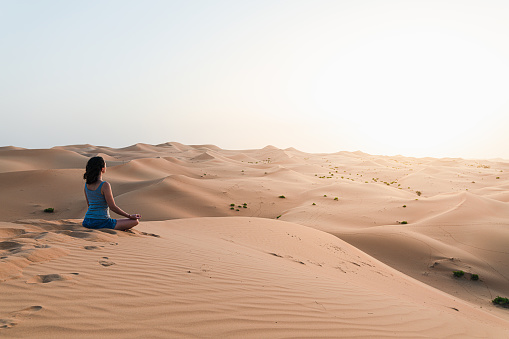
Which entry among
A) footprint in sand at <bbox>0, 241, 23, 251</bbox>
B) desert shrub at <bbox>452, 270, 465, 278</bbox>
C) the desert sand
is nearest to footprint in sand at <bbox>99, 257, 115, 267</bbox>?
the desert sand

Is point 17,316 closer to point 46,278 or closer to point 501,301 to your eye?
point 46,278

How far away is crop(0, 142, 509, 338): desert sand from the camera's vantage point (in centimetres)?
353

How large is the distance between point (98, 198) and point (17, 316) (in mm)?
4071

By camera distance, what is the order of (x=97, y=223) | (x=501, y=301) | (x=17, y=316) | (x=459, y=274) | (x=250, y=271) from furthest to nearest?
1. (x=459, y=274)
2. (x=501, y=301)
3. (x=97, y=223)
4. (x=250, y=271)
5. (x=17, y=316)

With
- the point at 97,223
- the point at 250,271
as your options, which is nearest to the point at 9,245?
the point at 97,223

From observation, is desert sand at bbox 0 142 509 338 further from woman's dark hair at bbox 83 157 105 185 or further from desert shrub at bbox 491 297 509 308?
woman's dark hair at bbox 83 157 105 185

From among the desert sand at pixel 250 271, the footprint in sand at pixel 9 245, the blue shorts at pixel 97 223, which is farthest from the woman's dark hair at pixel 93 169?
the footprint in sand at pixel 9 245

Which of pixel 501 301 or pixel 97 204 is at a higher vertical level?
pixel 97 204

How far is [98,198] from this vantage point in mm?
7020

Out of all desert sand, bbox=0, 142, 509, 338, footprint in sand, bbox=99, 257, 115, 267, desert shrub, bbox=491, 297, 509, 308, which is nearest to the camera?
desert sand, bbox=0, 142, 509, 338

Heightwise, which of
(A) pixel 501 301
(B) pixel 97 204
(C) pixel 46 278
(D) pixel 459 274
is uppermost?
(B) pixel 97 204

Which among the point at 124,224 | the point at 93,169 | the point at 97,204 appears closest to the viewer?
the point at 93,169

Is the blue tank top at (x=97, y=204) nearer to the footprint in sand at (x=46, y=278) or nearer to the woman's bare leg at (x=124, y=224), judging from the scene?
the woman's bare leg at (x=124, y=224)

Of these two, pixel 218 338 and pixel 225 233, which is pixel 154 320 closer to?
pixel 218 338
